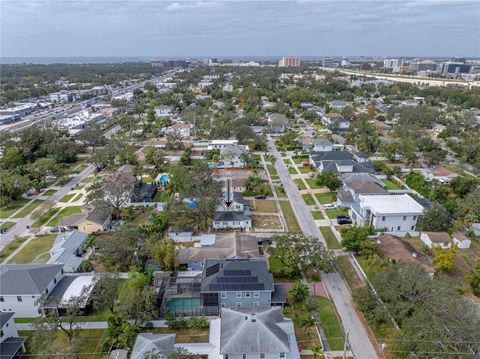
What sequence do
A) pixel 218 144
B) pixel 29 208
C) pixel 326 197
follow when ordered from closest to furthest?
pixel 29 208, pixel 326 197, pixel 218 144

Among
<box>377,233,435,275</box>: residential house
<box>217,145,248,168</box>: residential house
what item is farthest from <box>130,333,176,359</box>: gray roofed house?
<box>217,145,248,168</box>: residential house

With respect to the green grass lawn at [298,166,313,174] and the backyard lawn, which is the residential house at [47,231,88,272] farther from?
the green grass lawn at [298,166,313,174]

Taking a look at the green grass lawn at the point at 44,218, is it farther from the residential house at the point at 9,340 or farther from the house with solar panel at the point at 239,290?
the house with solar panel at the point at 239,290

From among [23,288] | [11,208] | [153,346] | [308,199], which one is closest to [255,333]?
[153,346]

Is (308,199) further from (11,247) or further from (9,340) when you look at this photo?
(11,247)

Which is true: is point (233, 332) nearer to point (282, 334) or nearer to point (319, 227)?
point (282, 334)

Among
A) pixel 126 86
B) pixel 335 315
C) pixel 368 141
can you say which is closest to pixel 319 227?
pixel 335 315
